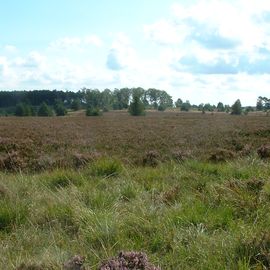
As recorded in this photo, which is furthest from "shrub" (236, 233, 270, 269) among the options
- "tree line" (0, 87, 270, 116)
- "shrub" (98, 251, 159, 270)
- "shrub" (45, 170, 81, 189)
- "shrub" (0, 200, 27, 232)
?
"tree line" (0, 87, 270, 116)

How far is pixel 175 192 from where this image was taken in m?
5.74

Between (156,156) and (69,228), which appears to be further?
(156,156)

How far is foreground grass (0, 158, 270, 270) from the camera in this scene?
137 inches

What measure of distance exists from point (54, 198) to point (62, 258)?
6.44ft

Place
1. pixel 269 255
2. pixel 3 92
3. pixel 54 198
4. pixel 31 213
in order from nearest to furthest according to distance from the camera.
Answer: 1. pixel 269 255
2. pixel 31 213
3. pixel 54 198
4. pixel 3 92

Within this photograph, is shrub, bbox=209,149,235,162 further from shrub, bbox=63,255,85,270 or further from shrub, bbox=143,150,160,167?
shrub, bbox=63,255,85,270

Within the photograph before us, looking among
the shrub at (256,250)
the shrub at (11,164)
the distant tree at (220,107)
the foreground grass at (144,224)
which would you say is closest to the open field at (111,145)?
the shrub at (11,164)

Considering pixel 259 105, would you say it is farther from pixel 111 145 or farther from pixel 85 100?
pixel 111 145

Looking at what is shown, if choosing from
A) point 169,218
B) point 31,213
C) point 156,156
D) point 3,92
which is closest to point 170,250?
point 169,218

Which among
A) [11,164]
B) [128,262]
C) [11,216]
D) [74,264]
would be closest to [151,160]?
[11,164]

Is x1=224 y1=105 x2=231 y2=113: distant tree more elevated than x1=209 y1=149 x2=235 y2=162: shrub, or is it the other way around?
x1=209 y1=149 x2=235 y2=162: shrub

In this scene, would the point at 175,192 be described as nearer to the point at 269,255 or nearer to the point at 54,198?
the point at 54,198

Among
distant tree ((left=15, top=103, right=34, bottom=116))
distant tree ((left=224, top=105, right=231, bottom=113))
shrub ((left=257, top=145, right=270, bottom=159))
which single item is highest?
shrub ((left=257, top=145, right=270, bottom=159))

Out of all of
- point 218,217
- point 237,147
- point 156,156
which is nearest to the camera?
point 218,217
